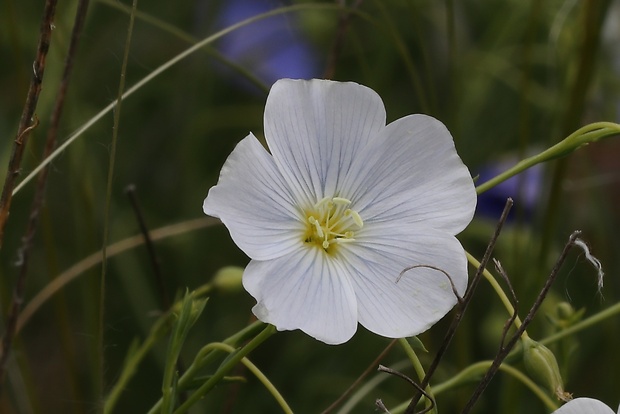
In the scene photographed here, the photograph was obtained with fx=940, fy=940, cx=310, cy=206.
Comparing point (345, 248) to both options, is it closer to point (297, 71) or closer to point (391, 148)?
point (391, 148)

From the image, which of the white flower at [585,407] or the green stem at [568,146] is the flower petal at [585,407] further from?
the green stem at [568,146]

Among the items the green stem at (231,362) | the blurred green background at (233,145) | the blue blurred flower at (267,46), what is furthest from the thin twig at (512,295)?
the blue blurred flower at (267,46)

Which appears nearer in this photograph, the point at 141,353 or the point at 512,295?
the point at 512,295

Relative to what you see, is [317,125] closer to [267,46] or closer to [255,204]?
[255,204]

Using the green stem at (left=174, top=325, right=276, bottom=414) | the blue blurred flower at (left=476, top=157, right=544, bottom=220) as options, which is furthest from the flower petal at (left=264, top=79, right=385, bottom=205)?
the blue blurred flower at (left=476, top=157, right=544, bottom=220)

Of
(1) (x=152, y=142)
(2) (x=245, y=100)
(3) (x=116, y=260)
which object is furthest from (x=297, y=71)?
(3) (x=116, y=260)

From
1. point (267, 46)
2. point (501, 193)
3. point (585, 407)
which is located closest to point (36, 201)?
point (585, 407)
